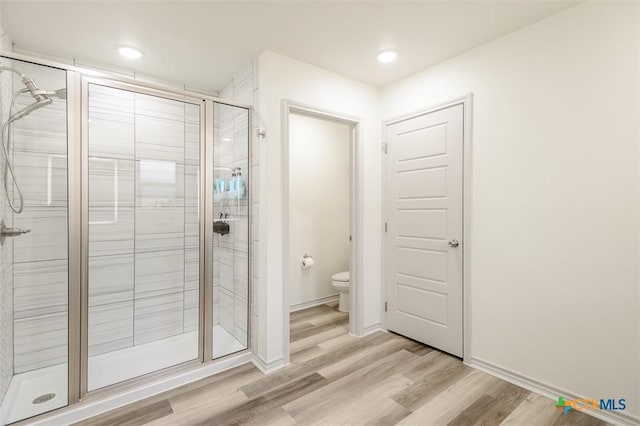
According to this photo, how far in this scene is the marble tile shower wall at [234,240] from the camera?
2.48 metres

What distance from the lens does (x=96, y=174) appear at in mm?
2166

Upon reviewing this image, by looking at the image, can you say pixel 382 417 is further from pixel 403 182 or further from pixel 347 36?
pixel 347 36

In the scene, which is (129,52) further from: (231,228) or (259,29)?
(231,228)

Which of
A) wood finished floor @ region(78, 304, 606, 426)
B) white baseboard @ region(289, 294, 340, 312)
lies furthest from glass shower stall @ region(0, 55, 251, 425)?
white baseboard @ region(289, 294, 340, 312)

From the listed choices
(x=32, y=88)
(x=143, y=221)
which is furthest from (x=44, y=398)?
(x=32, y=88)

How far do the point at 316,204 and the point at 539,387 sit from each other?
276cm

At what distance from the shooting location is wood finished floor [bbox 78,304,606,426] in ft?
5.86

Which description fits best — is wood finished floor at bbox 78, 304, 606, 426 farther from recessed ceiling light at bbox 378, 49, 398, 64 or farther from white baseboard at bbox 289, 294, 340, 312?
recessed ceiling light at bbox 378, 49, 398, 64

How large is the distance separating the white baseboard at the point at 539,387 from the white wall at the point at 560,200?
0.04 m

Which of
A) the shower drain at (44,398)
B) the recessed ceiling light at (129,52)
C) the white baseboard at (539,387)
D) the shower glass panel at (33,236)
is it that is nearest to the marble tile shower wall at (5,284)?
the shower glass panel at (33,236)

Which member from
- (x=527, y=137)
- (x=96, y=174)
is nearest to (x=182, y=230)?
(x=96, y=174)

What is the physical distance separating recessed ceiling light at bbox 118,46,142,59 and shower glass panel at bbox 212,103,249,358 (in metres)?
0.75

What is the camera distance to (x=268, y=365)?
2.32m

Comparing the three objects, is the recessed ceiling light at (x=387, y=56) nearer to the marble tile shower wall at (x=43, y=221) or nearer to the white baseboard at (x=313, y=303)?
the marble tile shower wall at (x=43, y=221)
